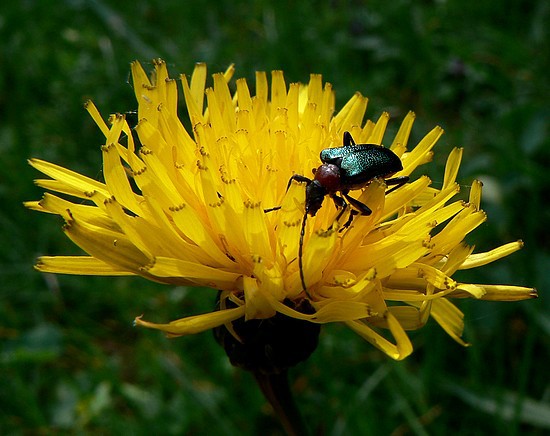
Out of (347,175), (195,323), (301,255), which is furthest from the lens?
(347,175)

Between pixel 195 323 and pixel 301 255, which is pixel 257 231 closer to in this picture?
pixel 301 255

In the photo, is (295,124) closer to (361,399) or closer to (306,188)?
(306,188)

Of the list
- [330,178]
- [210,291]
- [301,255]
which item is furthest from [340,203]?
[210,291]

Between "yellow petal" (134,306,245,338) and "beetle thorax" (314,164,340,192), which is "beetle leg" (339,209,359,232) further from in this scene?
"yellow petal" (134,306,245,338)

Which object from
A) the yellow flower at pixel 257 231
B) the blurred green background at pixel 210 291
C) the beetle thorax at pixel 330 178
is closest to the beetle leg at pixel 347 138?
the yellow flower at pixel 257 231

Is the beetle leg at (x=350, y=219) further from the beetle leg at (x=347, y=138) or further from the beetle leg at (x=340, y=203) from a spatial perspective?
the beetle leg at (x=347, y=138)

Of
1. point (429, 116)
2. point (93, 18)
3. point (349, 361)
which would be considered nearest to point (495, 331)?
point (349, 361)

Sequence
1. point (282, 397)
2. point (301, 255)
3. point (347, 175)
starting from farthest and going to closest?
point (282, 397) < point (347, 175) < point (301, 255)
